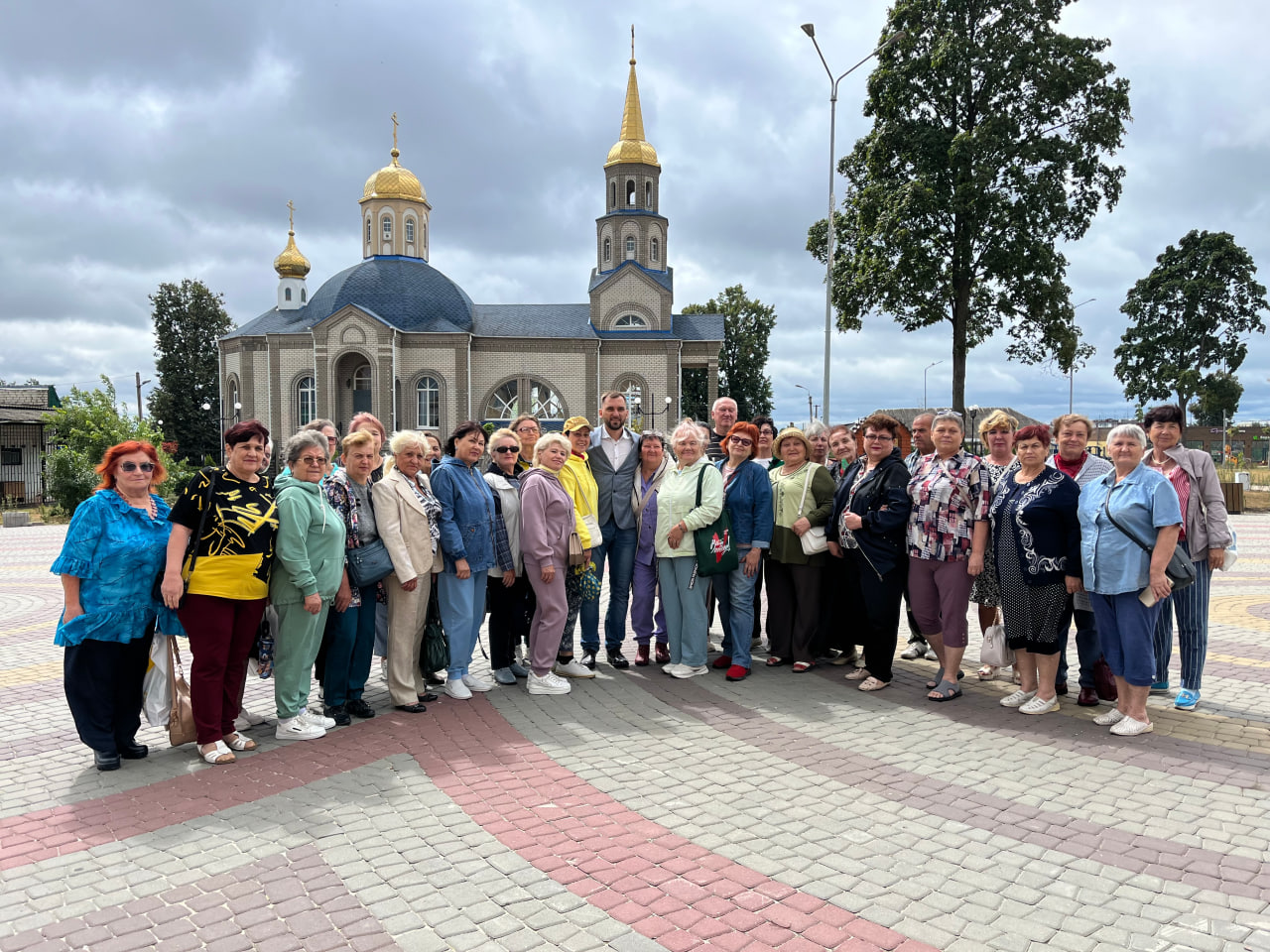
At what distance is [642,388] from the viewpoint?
48.1 metres

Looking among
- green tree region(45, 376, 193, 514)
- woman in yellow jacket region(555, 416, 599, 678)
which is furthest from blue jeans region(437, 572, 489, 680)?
green tree region(45, 376, 193, 514)

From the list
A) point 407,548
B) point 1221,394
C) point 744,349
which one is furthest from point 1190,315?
point 407,548

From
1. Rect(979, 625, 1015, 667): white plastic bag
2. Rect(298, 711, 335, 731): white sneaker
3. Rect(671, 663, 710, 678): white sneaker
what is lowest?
Rect(671, 663, 710, 678): white sneaker

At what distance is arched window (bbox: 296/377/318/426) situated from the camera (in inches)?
1918

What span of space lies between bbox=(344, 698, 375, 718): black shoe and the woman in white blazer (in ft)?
0.63

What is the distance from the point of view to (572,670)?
22.5ft

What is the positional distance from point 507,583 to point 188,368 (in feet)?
182

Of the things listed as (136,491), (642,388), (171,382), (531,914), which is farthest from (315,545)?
(171,382)

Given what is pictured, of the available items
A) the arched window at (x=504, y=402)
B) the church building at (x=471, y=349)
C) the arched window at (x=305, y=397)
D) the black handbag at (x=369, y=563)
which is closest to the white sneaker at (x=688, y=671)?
the black handbag at (x=369, y=563)

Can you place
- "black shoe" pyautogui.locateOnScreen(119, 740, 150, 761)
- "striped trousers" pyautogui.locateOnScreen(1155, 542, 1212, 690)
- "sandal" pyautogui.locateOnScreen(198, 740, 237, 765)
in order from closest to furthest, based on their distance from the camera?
1. "sandal" pyautogui.locateOnScreen(198, 740, 237, 765)
2. "black shoe" pyautogui.locateOnScreen(119, 740, 150, 761)
3. "striped trousers" pyautogui.locateOnScreen(1155, 542, 1212, 690)

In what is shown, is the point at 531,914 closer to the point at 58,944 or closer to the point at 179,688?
the point at 58,944

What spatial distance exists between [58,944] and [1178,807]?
508 cm

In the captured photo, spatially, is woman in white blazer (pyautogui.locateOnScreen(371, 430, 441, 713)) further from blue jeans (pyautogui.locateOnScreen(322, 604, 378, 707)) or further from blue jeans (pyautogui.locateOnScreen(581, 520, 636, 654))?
blue jeans (pyautogui.locateOnScreen(581, 520, 636, 654))

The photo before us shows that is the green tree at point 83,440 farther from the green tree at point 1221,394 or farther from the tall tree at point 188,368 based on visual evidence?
the green tree at point 1221,394
